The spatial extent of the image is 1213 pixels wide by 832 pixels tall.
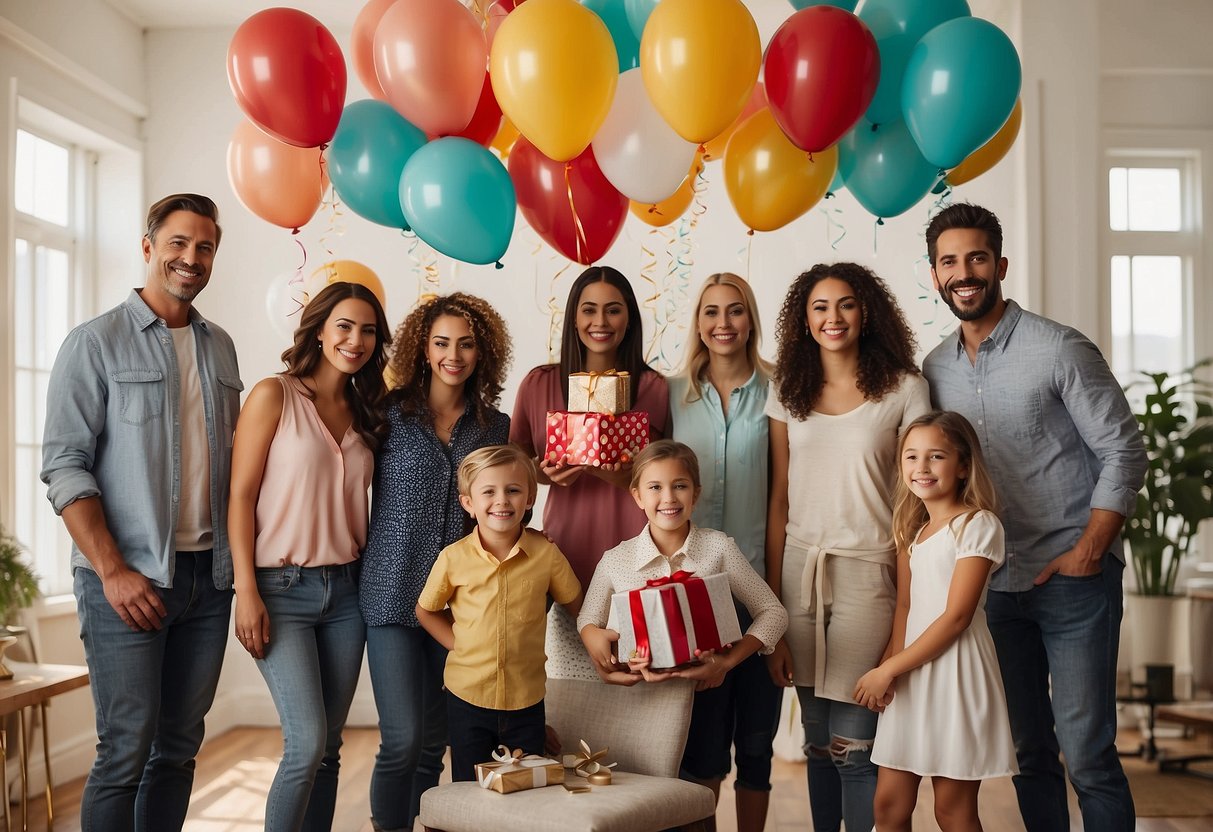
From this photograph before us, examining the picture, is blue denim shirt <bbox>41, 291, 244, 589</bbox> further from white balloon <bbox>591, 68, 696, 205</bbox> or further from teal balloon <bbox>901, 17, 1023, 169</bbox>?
teal balloon <bbox>901, 17, 1023, 169</bbox>

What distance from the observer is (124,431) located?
217 cm

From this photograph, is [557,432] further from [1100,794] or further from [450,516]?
[1100,794]

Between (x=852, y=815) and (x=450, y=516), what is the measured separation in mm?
1111

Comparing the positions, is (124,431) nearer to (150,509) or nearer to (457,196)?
(150,509)

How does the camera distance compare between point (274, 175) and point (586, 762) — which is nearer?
point (586, 762)

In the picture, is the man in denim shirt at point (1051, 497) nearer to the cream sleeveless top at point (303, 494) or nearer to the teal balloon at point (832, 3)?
the teal balloon at point (832, 3)

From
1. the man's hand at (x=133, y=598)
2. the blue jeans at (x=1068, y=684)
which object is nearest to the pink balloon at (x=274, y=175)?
the man's hand at (x=133, y=598)

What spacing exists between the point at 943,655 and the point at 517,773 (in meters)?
0.88

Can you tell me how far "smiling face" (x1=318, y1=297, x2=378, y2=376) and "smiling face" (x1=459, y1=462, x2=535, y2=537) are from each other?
389mm

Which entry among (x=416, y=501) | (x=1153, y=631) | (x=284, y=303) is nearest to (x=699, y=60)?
(x=416, y=501)

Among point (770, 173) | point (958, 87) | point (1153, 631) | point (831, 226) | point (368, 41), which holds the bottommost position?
point (1153, 631)

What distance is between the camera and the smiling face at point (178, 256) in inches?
87.4

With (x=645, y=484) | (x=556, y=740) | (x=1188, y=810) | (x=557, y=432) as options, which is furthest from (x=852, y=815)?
(x=1188, y=810)

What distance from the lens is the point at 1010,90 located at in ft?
7.39
